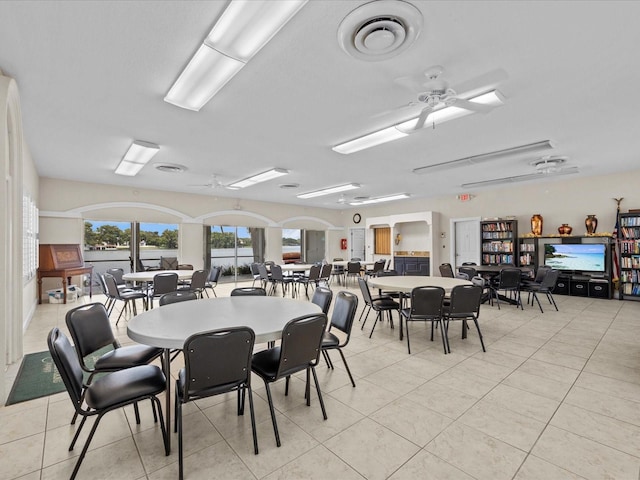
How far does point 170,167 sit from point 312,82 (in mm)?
4326

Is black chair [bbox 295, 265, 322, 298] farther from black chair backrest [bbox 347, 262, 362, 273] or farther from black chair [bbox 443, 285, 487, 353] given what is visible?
black chair [bbox 443, 285, 487, 353]

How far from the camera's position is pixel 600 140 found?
190 inches

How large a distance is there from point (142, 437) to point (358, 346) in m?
2.52

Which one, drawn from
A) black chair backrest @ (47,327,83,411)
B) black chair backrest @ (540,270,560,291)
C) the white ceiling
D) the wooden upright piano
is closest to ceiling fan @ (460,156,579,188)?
the white ceiling

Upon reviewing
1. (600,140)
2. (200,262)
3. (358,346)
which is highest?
(600,140)

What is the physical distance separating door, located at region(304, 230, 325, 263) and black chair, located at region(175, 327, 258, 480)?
10998mm

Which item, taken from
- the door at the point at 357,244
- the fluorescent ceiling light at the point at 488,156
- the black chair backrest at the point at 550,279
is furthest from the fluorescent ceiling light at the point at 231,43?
the door at the point at 357,244

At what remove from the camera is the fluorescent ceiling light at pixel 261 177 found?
261 inches

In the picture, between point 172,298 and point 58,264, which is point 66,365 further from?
point 58,264

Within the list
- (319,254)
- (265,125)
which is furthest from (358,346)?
(319,254)

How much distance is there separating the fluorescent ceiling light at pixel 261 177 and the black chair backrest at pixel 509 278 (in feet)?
15.6

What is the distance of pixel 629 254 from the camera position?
A: 678 centimetres

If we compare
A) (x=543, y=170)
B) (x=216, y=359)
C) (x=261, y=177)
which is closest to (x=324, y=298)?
(x=216, y=359)

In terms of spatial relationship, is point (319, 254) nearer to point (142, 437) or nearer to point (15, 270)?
point (15, 270)
